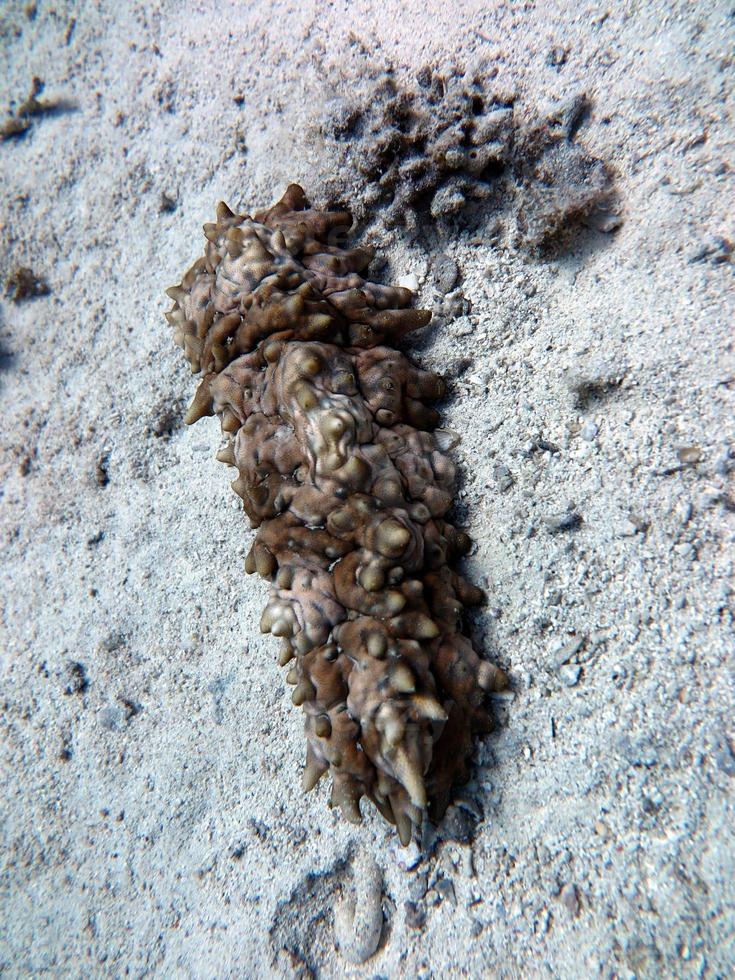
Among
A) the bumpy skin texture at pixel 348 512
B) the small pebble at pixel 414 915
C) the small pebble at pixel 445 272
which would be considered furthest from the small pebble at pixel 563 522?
the small pebble at pixel 414 915

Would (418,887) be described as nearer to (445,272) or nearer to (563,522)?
(563,522)

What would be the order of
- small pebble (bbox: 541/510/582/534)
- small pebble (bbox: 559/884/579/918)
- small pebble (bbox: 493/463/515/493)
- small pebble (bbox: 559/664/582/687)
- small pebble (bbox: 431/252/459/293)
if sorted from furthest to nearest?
small pebble (bbox: 431/252/459/293) < small pebble (bbox: 493/463/515/493) < small pebble (bbox: 541/510/582/534) < small pebble (bbox: 559/664/582/687) < small pebble (bbox: 559/884/579/918)

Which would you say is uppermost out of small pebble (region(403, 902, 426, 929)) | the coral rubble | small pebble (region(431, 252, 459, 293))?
the coral rubble

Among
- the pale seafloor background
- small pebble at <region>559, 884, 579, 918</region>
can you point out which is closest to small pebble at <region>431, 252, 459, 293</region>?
the pale seafloor background

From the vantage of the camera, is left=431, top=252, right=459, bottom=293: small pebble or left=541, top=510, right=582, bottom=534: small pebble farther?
left=431, top=252, right=459, bottom=293: small pebble

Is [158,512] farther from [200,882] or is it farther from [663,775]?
[663,775]

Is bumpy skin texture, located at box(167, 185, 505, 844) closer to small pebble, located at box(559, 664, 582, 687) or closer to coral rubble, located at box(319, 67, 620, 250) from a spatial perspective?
small pebble, located at box(559, 664, 582, 687)

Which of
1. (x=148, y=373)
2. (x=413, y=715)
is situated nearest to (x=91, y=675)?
(x=148, y=373)
